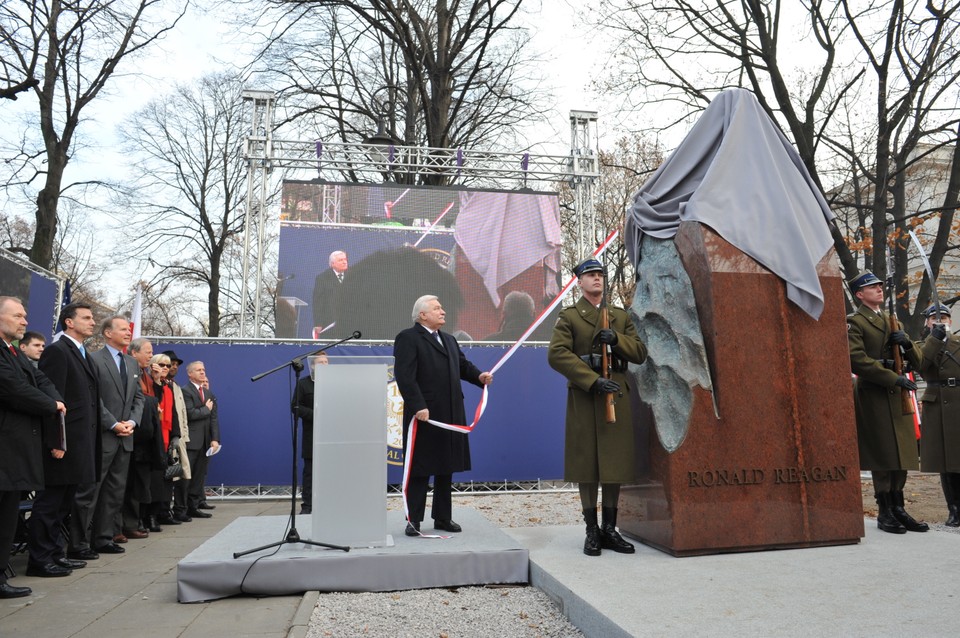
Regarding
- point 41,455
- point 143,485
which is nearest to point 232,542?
point 41,455

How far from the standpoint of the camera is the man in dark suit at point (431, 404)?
211 inches

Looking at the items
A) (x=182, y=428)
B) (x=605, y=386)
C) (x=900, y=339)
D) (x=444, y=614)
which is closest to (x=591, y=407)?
(x=605, y=386)

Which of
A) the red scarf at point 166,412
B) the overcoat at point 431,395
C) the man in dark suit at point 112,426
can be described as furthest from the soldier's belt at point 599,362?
the red scarf at point 166,412

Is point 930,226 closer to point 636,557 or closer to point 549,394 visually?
point 549,394

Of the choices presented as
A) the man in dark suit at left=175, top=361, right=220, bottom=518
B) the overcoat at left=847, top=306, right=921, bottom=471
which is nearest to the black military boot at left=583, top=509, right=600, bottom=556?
the overcoat at left=847, top=306, right=921, bottom=471

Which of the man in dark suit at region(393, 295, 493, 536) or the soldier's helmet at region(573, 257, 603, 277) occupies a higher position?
the soldier's helmet at region(573, 257, 603, 277)

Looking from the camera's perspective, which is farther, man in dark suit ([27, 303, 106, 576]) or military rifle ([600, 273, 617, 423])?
man in dark suit ([27, 303, 106, 576])

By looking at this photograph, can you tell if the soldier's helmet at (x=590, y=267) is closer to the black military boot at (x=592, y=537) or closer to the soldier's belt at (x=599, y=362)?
the soldier's belt at (x=599, y=362)

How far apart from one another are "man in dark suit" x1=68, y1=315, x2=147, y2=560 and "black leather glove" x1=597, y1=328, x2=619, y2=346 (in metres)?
4.25

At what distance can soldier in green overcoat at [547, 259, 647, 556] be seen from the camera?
4715 millimetres

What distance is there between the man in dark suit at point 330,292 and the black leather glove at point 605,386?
32.0ft

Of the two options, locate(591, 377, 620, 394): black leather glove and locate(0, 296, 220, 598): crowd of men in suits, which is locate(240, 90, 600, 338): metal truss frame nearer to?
locate(0, 296, 220, 598): crowd of men in suits

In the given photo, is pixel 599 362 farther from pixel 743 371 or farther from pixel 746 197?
pixel 746 197

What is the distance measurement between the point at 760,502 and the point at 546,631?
1.77 m
